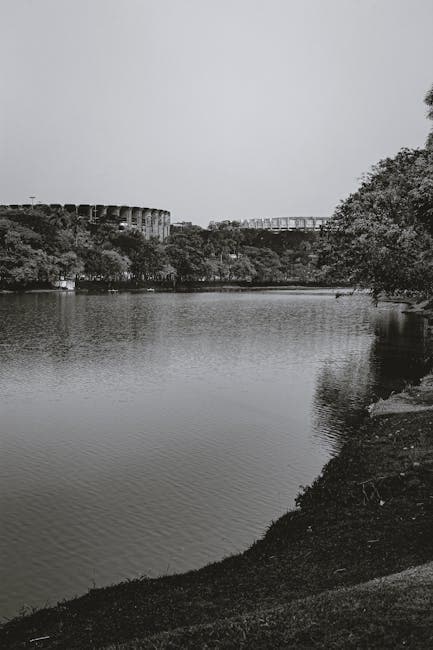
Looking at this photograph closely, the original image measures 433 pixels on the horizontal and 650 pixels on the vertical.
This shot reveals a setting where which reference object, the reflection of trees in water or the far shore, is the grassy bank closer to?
the far shore

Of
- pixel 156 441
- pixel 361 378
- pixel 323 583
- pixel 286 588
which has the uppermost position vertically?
pixel 323 583

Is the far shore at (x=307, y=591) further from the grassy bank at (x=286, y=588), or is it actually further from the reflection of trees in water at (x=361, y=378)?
the reflection of trees in water at (x=361, y=378)

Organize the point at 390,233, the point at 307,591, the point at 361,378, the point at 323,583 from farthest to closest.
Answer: the point at 361,378, the point at 390,233, the point at 323,583, the point at 307,591

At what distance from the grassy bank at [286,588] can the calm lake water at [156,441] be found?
1347 millimetres

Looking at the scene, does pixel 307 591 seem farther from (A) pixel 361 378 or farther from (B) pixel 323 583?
(A) pixel 361 378

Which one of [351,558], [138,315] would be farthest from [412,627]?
[138,315]

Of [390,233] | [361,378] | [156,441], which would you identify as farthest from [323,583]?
[361,378]

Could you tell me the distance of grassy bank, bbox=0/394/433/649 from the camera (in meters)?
8.99

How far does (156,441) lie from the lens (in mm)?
25078

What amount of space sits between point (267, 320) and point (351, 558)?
224 ft

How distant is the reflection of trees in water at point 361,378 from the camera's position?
2796 cm

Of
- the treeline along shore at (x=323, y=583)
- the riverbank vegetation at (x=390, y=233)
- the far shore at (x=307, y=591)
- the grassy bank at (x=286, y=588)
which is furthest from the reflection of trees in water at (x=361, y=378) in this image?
the grassy bank at (x=286, y=588)

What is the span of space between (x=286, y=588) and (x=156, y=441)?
13.8 meters

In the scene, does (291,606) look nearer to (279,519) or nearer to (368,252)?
(279,519)
